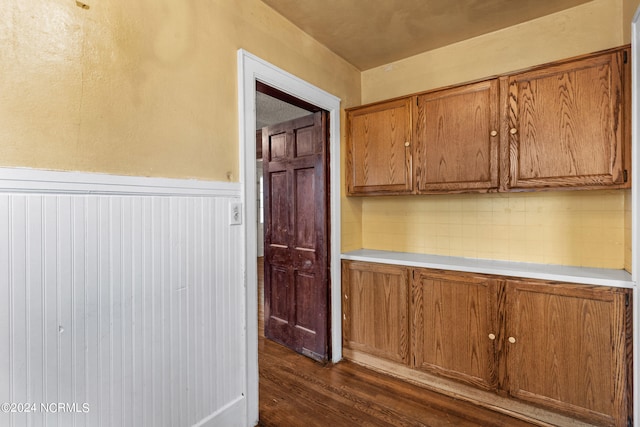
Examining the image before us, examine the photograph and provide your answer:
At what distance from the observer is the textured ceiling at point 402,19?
1.89m

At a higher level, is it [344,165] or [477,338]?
[344,165]

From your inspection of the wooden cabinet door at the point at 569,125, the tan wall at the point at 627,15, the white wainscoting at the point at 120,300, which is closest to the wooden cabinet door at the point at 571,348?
the wooden cabinet door at the point at 569,125

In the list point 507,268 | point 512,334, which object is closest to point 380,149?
point 507,268

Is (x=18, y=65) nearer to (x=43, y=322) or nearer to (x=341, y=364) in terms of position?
(x=43, y=322)

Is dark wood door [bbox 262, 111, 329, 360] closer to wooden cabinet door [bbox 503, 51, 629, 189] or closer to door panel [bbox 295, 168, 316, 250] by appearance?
door panel [bbox 295, 168, 316, 250]

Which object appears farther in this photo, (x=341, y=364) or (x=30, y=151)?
(x=341, y=364)

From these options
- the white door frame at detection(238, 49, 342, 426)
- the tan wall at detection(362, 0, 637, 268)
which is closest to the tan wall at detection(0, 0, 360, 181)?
the white door frame at detection(238, 49, 342, 426)

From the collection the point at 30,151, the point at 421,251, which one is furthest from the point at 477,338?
the point at 30,151

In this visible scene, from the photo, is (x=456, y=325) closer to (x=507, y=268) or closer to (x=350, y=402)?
(x=507, y=268)

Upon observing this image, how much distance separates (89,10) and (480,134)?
2.10m

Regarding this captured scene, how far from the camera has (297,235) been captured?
2660 mm

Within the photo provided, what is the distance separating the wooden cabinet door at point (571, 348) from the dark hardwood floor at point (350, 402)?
298 millimetres

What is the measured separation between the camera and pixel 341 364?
2.44 metres

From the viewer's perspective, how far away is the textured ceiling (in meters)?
1.89
